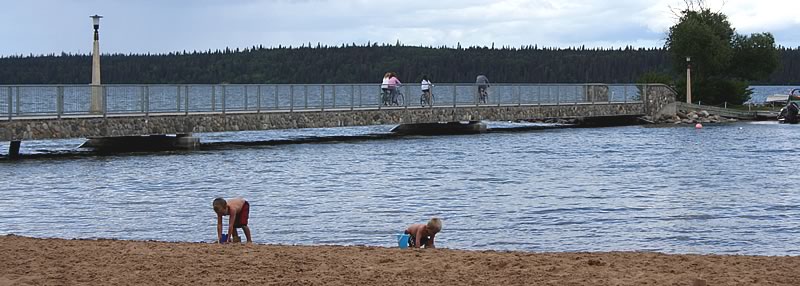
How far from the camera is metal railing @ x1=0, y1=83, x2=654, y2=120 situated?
121 feet

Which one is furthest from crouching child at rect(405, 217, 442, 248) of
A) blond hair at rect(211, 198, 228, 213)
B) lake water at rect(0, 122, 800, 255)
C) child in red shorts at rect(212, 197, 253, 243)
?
lake water at rect(0, 122, 800, 255)

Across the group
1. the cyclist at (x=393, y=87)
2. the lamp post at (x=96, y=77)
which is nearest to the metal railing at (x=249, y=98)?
the lamp post at (x=96, y=77)

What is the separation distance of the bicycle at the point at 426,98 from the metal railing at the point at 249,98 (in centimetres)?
18

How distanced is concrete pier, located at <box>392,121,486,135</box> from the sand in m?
40.5

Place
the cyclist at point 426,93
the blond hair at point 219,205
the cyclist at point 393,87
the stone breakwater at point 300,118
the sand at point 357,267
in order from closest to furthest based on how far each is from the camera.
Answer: the sand at point 357,267, the blond hair at point 219,205, the stone breakwater at point 300,118, the cyclist at point 393,87, the cyclist at point 426,93

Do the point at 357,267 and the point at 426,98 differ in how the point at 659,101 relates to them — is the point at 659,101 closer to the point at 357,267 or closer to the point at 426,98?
the point at 426,98

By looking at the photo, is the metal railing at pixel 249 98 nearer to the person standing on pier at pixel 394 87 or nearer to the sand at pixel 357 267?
the person standing on pier at pixel 394 87

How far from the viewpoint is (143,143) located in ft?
134

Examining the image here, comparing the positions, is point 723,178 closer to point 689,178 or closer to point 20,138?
point 689,178

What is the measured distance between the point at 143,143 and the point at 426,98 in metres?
15.4

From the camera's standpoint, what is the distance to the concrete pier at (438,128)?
5550cm

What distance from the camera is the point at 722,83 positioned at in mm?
78875

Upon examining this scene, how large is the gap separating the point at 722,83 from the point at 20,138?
5268cm

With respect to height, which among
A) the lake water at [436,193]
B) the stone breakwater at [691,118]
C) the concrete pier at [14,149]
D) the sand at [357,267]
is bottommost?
the lake water at [436,193]
